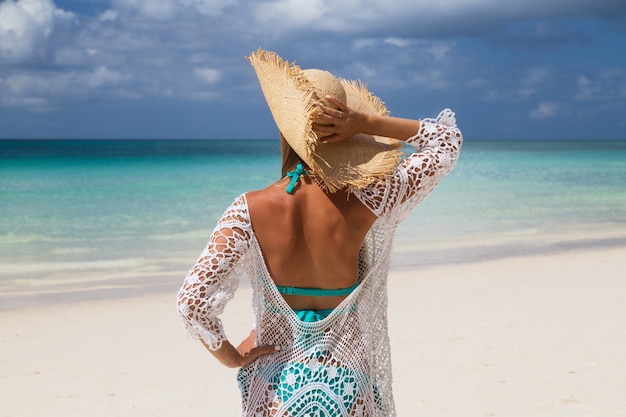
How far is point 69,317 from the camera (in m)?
6.96

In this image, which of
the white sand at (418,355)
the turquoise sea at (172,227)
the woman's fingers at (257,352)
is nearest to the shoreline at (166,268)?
the turquoise sea at (172,227)

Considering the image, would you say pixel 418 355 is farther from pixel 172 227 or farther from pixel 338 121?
pixel 172 227

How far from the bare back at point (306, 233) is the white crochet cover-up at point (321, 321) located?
0.10 feet

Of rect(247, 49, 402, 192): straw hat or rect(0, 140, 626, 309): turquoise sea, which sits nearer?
rect(247, 49, 402, 192): straw hat

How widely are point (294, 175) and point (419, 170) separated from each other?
39 cm

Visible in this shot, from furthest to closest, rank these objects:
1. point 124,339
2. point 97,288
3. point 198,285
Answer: point 97,288
point 124,339
point 198,285

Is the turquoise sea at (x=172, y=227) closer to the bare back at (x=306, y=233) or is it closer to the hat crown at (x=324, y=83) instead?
the bare back at (x=306, y=233)

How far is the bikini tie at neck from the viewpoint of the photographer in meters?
2.04

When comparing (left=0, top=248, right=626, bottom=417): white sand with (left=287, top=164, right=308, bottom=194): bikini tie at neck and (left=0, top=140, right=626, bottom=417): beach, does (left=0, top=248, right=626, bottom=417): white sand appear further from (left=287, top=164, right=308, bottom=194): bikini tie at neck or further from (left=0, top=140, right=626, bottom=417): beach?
(left=287, top=164, right=308, bottom=194): bikini tie at neck

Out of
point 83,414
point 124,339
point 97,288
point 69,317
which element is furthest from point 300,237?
point 97,288

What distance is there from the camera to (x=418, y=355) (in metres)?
5.76

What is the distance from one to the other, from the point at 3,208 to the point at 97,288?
10.7 meters

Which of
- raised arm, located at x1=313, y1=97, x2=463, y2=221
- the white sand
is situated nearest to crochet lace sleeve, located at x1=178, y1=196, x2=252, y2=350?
raised arm, located at x1=313, y1=97, x2=463, y2=221

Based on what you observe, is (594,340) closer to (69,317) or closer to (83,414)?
(83,414)
